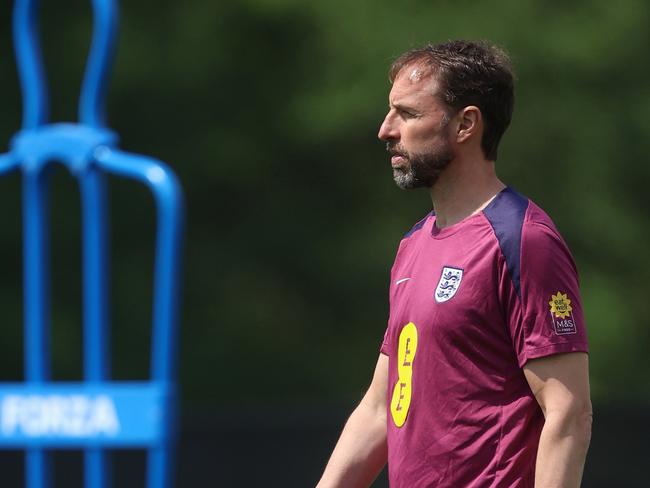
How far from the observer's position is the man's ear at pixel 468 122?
2887 mm

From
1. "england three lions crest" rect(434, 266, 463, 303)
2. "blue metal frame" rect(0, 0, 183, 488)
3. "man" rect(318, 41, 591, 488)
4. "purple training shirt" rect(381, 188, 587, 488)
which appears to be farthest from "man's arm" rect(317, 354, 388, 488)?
"blue metal frame" rect(0, 0, 183, 488)

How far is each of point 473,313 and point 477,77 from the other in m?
0.55

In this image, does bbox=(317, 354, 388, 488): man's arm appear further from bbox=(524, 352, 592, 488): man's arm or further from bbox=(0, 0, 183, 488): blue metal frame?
bbox=(0, 0, 183, 488): blue metal frame

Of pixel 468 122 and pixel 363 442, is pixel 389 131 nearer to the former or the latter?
pixel 468 122

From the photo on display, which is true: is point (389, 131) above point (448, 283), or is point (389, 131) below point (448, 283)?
above

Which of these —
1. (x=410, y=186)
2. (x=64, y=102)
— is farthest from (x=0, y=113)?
(x=410, y=186)

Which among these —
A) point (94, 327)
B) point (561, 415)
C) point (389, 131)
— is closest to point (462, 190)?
point (389, 131)

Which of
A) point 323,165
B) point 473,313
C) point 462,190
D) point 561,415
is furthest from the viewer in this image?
point 323,165

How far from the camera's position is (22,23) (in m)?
2.56

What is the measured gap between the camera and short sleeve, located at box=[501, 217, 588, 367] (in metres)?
2.61

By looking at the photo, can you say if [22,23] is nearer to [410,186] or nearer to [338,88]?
[410,186]

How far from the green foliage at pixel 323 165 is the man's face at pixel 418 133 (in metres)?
8.52

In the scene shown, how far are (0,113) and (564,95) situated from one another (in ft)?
15.9

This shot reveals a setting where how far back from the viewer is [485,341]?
269cm
